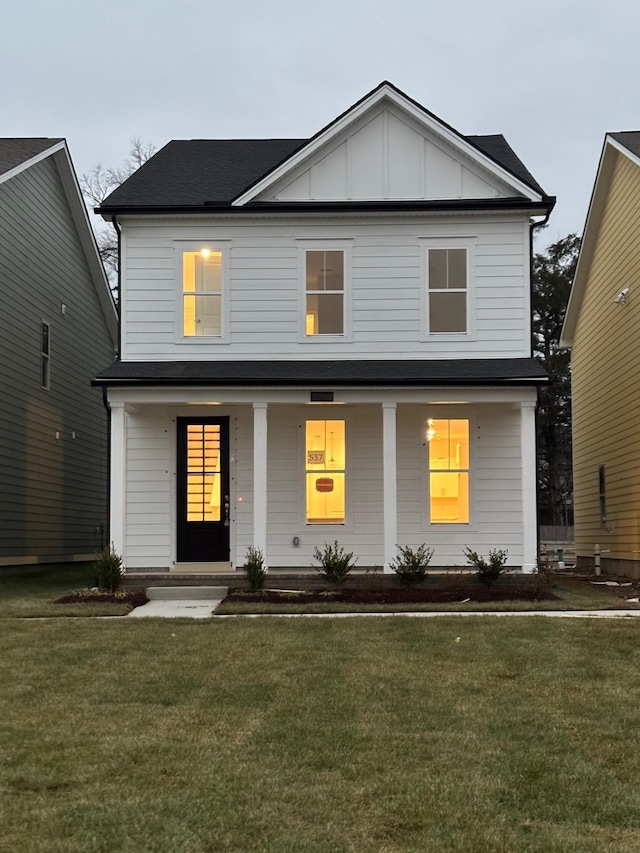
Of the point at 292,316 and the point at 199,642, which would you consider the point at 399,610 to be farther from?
the point at 292,316

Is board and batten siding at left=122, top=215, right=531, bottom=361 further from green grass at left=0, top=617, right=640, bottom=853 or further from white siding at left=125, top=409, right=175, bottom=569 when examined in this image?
green grass at left=0, top=617, right=640, bottom=853

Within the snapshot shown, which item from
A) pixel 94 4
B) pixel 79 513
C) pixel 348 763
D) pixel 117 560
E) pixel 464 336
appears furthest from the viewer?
pixel 94 4

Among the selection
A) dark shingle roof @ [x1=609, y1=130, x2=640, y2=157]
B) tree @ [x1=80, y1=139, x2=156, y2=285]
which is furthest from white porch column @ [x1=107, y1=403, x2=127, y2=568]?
tree @ [x1=80, y1=139, x2=156, y2=285]

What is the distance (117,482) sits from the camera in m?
12.7

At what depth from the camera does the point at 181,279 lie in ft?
44.8

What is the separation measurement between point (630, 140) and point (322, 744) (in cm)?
1375

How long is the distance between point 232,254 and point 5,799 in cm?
1048

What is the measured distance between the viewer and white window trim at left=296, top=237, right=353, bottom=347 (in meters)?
13.5

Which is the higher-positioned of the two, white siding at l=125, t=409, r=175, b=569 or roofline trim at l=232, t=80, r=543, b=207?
roofline trim at l=232, t=80, r=543, b=207

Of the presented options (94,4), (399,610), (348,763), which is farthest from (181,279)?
(94,4)

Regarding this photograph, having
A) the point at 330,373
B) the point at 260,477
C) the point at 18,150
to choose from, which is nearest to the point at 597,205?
the point at 330,373

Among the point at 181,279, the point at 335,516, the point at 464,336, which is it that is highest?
the point at 181,279

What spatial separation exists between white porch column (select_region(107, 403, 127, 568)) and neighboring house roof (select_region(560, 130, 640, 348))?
361 inches

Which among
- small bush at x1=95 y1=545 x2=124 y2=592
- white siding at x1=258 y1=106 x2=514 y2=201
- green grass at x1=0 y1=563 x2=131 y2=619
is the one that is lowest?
green grass at x1=0 y1=563 x2=131 y2=619
